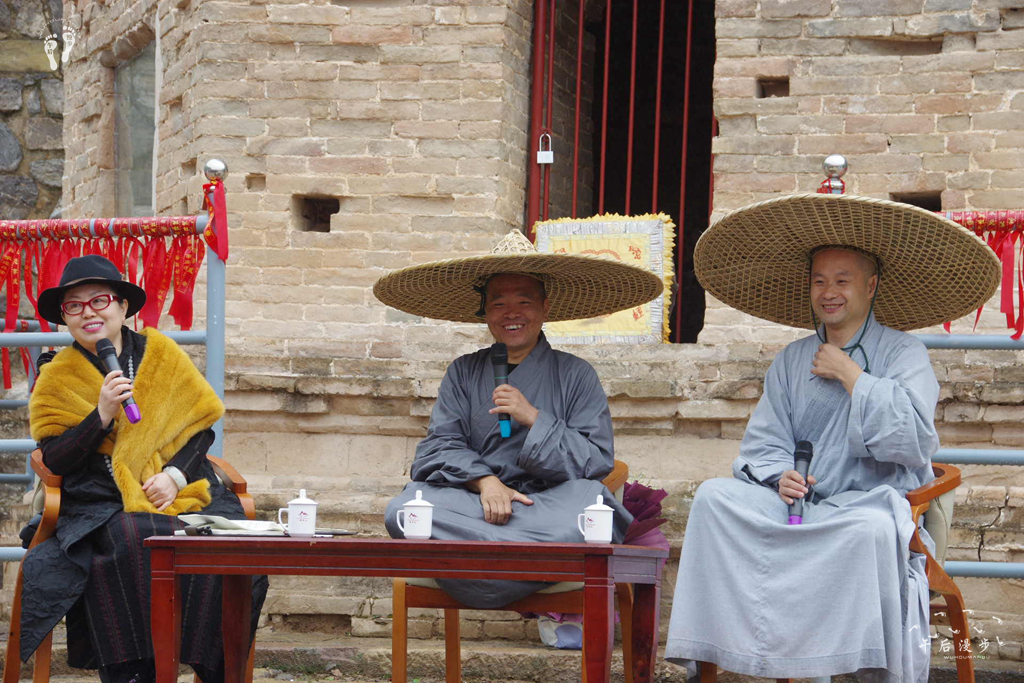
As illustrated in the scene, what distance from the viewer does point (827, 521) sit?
12.4 feet

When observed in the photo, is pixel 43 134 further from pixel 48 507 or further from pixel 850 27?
pixel 48 507

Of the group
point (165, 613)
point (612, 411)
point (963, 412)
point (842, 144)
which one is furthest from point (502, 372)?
point (842, 144)

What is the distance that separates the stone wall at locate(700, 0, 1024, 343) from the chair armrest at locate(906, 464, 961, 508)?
2154 millimetres

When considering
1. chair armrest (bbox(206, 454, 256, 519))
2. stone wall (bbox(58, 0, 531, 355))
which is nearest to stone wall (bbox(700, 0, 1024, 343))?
stone wall (bbox(58, 0, 531, 355))

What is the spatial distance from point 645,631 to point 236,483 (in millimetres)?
1484

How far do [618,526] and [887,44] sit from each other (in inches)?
130

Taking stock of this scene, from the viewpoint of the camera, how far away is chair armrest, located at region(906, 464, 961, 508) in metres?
3.89

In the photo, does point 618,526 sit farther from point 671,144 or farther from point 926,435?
point 671,144

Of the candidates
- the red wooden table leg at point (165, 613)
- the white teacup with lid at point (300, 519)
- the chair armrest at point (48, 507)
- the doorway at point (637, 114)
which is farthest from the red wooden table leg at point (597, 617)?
the doorway at point (637, 114)

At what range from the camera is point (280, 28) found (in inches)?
269

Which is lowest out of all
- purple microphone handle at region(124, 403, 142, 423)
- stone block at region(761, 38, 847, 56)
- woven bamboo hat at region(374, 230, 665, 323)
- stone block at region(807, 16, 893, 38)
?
purple microphone handle at region(124, 403, 142, 423)

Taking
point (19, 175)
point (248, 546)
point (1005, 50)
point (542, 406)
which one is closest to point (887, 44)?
point (1005, 50)

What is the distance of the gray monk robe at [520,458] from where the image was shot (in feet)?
13.6

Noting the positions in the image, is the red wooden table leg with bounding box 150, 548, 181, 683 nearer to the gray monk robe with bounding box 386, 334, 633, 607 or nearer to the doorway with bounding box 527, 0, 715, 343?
the gray monk robe with bounding box 386, 334, 633, 607
